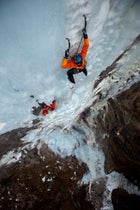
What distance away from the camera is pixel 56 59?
5895 mm

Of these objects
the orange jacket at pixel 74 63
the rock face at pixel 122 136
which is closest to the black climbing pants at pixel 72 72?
the orange jacket at pixel 74 63

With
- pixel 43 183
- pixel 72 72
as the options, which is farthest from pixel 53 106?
pixel 43 183

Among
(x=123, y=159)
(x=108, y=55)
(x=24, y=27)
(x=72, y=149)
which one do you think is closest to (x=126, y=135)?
(x=123, y=159)

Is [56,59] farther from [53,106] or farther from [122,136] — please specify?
[122,136]

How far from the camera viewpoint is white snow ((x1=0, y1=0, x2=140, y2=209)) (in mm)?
5059

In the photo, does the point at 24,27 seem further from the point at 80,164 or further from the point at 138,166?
the point at 138,166

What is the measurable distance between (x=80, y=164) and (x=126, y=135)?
136 centimetres

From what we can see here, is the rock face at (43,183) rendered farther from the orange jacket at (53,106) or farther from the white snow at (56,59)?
the orange jacket at (53,106)

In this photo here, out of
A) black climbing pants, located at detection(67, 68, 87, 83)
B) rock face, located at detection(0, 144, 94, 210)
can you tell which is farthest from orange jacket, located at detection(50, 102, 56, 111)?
rock face, located at detection(0, 144, 94, 210)

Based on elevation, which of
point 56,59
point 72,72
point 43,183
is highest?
point 56,59

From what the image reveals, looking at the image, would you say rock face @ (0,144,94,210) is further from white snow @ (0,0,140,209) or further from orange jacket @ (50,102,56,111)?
orange jacket @ (50,102,56,111)

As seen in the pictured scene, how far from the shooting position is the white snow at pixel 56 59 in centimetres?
506

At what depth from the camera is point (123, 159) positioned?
191 inches

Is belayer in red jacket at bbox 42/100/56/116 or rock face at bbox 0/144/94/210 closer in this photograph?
rock face at bbox 0/144/94/210
